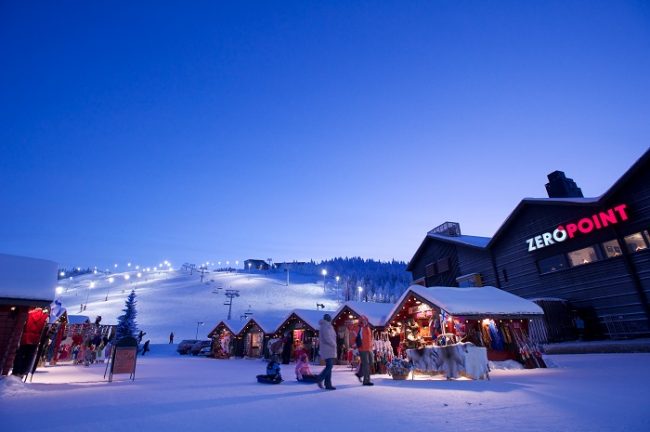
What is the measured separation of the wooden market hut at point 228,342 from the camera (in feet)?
110

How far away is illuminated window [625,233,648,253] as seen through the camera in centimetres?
1525

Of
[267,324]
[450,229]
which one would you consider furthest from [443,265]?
[267,324]

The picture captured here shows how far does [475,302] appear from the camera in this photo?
1316 cm

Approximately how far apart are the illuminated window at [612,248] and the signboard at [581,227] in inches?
33.5

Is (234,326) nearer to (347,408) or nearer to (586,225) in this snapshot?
(586,225)

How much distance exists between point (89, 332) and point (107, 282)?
289 ft

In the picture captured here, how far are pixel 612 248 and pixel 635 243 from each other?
0.95 metres

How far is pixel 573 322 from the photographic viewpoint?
1714cm

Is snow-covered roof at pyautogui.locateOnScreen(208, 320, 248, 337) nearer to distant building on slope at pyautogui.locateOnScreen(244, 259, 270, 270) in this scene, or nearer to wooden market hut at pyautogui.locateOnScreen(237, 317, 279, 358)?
wooden market hut at pyautogui.locateOnScreen(237, 317, 279, 358)

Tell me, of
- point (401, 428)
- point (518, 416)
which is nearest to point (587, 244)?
point (518, 416)

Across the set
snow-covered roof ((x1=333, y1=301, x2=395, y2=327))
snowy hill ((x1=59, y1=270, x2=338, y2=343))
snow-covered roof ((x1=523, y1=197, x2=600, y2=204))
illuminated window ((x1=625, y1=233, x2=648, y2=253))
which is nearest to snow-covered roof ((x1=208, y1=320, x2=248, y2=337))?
snowy hill ((x1=59, y1=270, x2=338, y2=343))

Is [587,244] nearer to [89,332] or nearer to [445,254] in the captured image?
[445,254]

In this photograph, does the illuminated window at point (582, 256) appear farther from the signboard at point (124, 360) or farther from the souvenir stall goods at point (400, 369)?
the signboard at point (124, 360)

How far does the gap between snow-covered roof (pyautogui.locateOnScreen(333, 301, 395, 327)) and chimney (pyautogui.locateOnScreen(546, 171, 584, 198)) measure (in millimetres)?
13017
